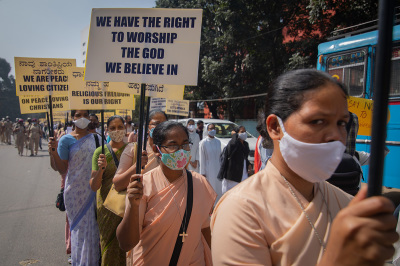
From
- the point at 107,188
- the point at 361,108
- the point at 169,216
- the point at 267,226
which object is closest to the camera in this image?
the point at 267,226

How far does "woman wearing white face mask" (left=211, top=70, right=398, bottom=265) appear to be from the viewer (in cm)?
115

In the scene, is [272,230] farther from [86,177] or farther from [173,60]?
[86,177]

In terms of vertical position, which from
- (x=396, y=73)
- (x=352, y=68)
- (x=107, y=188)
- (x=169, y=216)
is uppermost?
(x=352, y=68)

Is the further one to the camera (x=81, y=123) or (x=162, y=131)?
(x=81, y=123)

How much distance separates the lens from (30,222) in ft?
20.4

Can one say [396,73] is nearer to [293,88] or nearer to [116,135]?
[116,135]

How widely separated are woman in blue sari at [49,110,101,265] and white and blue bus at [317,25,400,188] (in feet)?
15.5

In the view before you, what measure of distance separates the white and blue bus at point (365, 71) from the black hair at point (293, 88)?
16.7ft

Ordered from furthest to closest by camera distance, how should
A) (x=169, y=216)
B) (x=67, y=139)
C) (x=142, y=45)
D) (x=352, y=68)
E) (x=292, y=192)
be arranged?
(x=352, y=68) < (x=67, y=139) < (x=142, y=45) < (x=169, y=216) < (x=292, y=192)

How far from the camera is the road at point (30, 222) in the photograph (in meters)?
4.69

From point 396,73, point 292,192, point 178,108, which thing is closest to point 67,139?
point 292,192

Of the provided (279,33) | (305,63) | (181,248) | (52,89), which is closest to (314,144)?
(181,248)

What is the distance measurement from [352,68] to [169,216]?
20.4ft

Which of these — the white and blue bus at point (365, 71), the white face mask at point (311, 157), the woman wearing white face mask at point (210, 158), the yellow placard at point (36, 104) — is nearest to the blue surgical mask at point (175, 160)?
the white face mask at point (311, 157)
